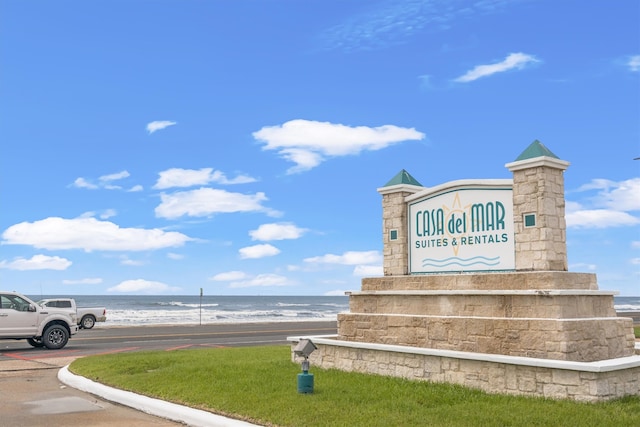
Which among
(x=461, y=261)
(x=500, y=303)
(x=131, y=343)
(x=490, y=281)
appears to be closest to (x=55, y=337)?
(x=131, y=343)

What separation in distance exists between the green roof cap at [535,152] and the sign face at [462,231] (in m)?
0.67

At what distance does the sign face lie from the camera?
37.8 feet

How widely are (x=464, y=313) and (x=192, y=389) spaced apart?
4.89 metres

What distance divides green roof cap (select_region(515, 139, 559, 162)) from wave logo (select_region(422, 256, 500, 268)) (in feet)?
6.01

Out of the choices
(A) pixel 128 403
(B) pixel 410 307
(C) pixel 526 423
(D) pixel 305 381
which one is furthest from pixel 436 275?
(A) pixel 128 403

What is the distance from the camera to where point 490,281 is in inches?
449

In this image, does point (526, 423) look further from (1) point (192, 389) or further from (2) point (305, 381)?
(1) point (192, 389)

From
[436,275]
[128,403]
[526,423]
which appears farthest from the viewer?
[436,275]

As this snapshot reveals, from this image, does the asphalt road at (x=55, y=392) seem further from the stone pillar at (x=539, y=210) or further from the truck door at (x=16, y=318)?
the stone pillar at (x=539, y=210)

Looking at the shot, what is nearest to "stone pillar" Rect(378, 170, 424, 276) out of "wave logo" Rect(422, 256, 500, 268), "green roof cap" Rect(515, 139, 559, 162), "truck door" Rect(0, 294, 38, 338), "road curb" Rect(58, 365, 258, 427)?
"wave logo" Rect(422, 256, 500, 268)

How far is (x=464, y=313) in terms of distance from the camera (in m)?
11.6

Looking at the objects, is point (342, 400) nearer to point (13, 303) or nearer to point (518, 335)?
point (518, 335)

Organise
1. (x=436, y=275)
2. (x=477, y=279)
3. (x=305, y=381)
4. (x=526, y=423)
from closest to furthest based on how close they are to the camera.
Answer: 1. (x=526, y=423)
2. (x=305, y=381)
3. (x=477, y=279)
4. (x=436, y=275)

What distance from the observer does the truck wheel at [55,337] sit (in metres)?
21.9
